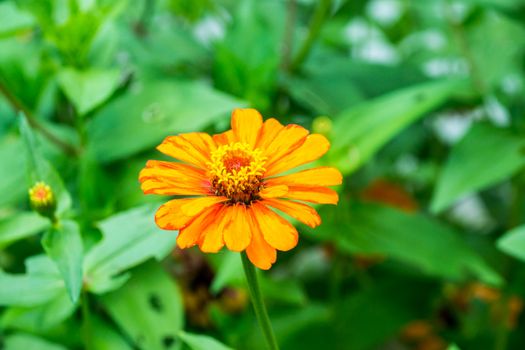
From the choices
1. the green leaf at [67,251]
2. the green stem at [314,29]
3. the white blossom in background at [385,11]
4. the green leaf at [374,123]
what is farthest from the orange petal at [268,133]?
the white blossom in background at [385,11]

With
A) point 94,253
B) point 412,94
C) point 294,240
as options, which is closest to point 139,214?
point 94,253

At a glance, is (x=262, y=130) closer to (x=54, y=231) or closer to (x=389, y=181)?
(x=54, y=231)

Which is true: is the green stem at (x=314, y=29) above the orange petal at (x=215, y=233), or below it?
above

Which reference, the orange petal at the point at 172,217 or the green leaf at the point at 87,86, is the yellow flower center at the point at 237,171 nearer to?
the orange petal at the point at 172,217

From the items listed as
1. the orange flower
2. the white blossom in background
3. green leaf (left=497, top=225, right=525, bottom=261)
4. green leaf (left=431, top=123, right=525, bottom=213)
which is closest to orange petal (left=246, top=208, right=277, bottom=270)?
the orange flower

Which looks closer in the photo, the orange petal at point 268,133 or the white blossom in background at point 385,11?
the orange petal at point 268,133

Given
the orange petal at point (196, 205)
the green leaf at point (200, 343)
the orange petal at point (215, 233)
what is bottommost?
the green leaf at point (200, 343)
